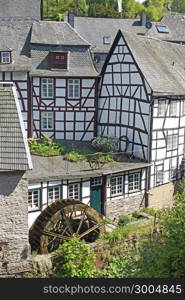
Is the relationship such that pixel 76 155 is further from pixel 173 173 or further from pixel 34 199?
pixel 173 173

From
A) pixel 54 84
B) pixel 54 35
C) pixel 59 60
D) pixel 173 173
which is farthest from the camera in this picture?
pixel 54 35

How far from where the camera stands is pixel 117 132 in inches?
1069

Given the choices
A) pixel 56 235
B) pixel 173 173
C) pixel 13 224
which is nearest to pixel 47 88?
pixel 173 173

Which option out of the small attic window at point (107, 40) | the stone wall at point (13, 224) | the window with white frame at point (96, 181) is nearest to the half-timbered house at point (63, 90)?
the window with white frame at point (96, 181)

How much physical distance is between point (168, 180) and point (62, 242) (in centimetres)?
901

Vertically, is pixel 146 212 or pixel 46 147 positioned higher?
pixel 46 147

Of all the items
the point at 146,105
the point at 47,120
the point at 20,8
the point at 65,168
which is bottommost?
the point at 65,168

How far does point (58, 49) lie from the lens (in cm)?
2892

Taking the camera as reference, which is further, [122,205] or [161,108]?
[161,108]

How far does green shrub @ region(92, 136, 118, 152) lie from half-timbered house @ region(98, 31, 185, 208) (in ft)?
2.29

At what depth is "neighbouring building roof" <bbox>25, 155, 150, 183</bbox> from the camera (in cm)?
2122

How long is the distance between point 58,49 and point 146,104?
25.0 ft

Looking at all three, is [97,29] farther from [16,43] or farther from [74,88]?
[74,88]

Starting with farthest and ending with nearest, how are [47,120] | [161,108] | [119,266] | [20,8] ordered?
1. [20,8]
2. [47,120]
3. [161,108]
4. [119,266]
